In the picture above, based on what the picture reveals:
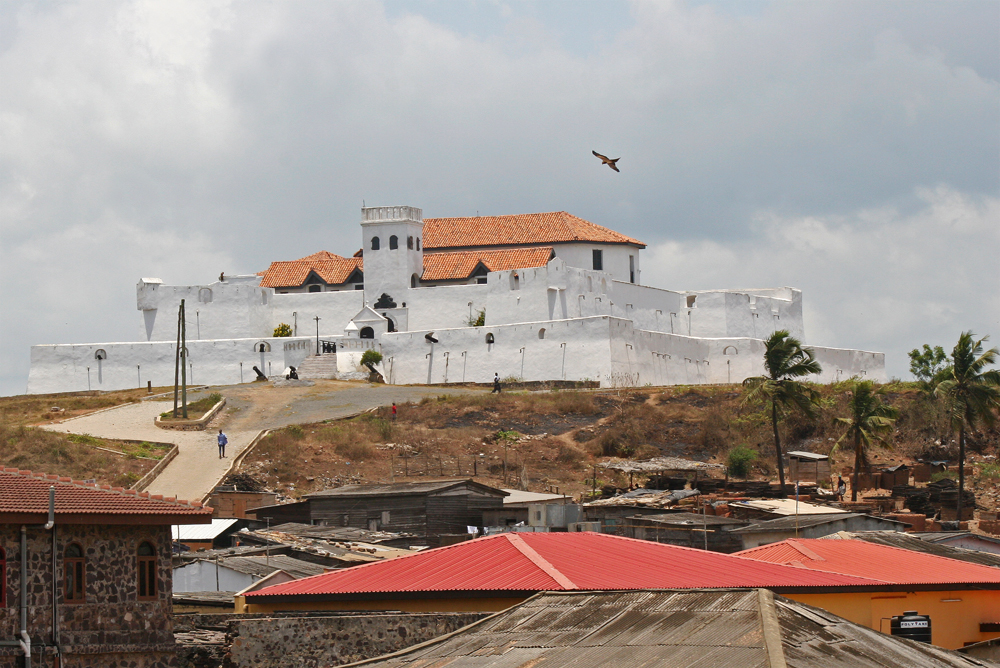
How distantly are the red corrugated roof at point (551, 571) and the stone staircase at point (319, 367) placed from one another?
4968cm

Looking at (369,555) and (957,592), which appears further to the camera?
(369,555)

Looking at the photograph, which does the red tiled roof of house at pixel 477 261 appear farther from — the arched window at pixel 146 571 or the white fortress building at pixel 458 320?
the arched window at pixel 146 571

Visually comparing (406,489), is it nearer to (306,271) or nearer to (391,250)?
(391,250)

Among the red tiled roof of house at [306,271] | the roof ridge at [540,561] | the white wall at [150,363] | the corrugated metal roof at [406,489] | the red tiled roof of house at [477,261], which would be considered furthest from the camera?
the red tiled roof of house at [306,271]

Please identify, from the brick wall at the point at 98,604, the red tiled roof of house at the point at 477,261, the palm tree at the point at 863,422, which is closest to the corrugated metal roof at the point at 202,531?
the brick wall at the point at 98,604

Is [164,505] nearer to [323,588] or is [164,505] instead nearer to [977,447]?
[323,588]

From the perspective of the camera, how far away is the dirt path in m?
50.0

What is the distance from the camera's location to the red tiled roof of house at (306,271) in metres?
81.3

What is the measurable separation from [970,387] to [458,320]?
105 feet

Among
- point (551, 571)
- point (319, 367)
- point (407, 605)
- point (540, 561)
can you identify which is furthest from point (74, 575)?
point (319, 367)

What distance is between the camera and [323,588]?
2056 cm

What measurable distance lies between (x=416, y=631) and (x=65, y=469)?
33.6m

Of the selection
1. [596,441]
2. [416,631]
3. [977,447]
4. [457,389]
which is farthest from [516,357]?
[416,631]

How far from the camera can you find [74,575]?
19312 millimetres
